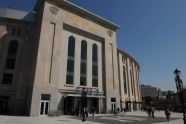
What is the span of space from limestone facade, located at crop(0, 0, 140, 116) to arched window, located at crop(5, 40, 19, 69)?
0.57ft

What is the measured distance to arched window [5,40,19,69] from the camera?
3319 cm

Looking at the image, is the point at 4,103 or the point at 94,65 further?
the point at 94,65

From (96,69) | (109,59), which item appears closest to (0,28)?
(96,69)

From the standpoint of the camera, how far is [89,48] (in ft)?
131

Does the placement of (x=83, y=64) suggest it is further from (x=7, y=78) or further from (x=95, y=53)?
(x=7, y=78)

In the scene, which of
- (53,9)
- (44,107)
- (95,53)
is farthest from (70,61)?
(53,9)

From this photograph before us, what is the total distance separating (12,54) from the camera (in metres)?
33.9

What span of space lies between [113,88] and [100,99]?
482 cm

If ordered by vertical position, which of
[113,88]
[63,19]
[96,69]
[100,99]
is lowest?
[100,99]

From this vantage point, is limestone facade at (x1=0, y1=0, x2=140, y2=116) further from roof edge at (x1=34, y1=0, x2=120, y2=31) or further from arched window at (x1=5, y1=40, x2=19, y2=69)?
arched window at (x1=5, y1=40, x2=19, y2=69)

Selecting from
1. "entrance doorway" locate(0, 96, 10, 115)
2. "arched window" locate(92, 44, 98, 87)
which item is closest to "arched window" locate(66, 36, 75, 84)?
"arched window" locate(92, 44, 98, 87)

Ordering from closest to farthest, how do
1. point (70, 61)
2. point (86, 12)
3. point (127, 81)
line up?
point (70, 61) → point (86, 12) → point (127, 81)

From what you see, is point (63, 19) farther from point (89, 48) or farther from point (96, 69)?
point (96, 69)

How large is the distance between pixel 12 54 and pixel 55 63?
344 inches
